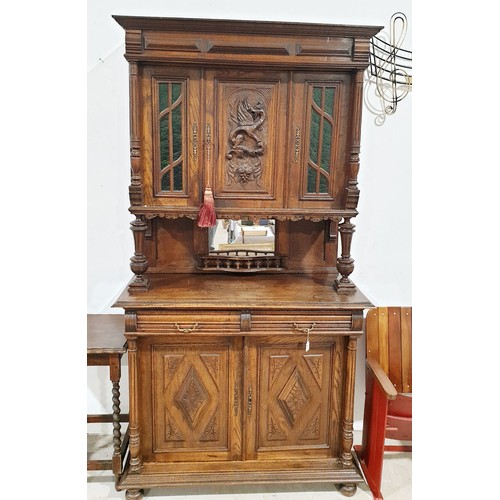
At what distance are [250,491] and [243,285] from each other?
106 cm

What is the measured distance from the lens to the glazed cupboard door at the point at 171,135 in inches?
80.0

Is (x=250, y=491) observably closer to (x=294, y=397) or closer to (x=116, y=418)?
(x=294, y=397)

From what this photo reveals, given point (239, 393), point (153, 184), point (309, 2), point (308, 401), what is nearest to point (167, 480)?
point (239, 393)

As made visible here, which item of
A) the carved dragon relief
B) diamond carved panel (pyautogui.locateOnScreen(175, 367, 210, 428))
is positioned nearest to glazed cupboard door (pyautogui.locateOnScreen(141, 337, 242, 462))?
diamond carved panel (pyautogui.locateOnScreen(175, 367, 210, 428))

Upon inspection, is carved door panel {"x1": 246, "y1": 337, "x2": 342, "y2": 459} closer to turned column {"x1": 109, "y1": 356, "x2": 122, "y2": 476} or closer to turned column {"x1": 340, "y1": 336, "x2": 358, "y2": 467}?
turned column {"x1": 340, "y1": 336, "x2": 358, "y2": 467}

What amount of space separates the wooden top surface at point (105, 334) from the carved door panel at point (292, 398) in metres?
0.65

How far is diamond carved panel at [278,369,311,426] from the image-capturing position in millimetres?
2117

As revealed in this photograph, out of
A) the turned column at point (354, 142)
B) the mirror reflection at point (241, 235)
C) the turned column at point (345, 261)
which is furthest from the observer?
the mirror reflection at point (241, 235)

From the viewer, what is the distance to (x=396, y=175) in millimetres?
2475

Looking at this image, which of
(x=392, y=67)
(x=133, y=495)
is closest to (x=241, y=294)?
(x=133, y=495)

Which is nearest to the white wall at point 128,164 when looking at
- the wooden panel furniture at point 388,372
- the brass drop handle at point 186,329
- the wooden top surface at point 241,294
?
the wooden panel furniture at point 388,372

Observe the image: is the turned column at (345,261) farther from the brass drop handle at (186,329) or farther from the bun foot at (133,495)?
the bun foot at (133,495)

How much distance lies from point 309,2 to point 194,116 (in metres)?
0.97

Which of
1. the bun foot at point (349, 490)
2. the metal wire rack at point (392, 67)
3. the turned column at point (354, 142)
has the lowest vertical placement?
the bun foot at point (349, 490)
